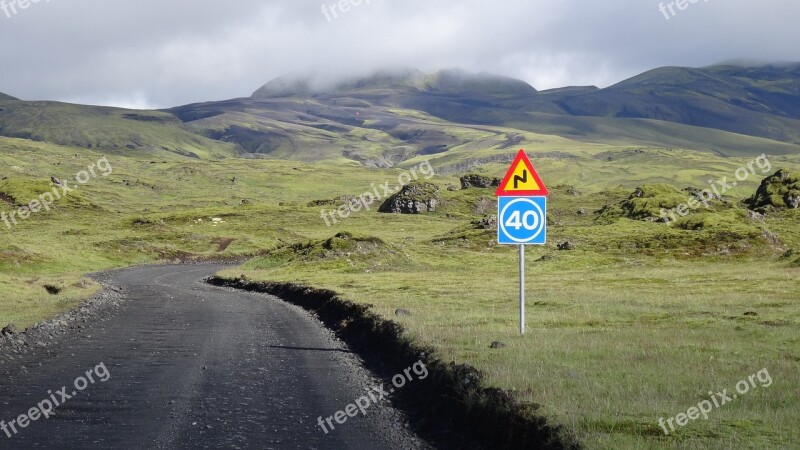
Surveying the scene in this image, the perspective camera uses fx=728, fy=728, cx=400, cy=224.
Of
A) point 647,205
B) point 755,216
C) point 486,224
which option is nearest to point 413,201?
point 486,224

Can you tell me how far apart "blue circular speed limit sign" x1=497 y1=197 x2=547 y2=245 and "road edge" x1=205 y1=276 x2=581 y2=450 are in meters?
4.57

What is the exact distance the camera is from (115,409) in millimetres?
15406

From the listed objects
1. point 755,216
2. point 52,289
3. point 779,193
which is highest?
point 52,289

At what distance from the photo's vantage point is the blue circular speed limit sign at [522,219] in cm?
2242

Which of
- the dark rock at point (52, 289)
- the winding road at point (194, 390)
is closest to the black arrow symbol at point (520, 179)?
the winding road at point (194, 390)

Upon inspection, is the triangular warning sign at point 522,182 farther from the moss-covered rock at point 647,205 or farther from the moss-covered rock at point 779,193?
the moss-covered rock at point 779,193

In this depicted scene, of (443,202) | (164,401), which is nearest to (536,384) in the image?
(164,401)

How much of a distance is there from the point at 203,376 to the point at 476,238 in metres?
84.4

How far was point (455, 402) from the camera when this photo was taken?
48.5 ft

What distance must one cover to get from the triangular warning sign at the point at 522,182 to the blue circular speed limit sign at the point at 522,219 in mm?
264

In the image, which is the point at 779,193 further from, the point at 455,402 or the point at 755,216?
the point at 455,402

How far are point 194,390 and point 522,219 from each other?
35.9 feet

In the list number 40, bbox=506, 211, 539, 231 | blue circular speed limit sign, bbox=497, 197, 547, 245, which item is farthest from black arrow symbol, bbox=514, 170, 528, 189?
number 40, bbox=506, 211, 539, 231

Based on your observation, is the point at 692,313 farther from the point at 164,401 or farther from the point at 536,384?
the point at 164,401
